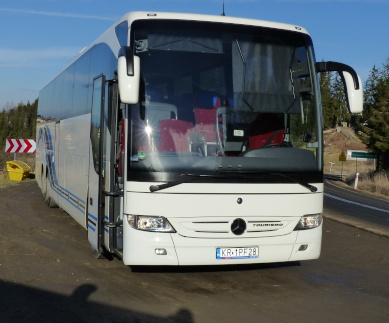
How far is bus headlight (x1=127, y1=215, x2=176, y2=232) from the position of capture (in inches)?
285

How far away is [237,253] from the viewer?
7523mm

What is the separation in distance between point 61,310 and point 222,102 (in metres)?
3.10

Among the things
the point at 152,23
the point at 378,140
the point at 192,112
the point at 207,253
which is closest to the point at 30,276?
the point at 207,253

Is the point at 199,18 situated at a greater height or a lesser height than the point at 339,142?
greater

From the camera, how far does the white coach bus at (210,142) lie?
286 inches

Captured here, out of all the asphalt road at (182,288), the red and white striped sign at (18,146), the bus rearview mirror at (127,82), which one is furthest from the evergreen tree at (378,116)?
the bus rearview mirror at (127,82)

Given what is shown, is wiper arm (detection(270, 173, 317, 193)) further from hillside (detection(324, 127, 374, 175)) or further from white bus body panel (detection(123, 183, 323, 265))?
hillside (detection(324, 127, 374, 175))

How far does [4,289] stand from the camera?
24.1 ft

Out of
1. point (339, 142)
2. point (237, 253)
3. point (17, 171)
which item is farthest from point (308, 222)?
point (339, 142)

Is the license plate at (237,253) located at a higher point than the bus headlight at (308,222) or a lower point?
lower

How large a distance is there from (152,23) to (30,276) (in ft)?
12.1

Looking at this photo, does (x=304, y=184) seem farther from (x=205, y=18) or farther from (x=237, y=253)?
(x=205, y=18)

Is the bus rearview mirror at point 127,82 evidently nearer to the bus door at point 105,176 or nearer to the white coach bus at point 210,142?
the white coach bus at point 210,142

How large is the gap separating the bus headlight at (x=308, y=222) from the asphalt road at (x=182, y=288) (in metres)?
0.79
